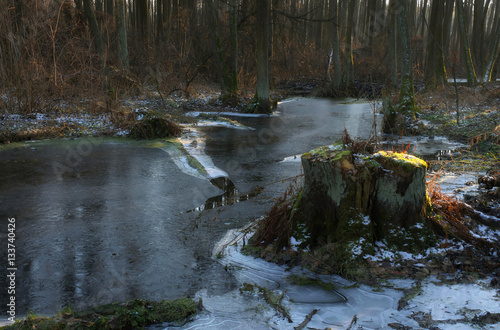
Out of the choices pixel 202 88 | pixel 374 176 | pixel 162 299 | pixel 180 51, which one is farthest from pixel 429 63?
pixel 162 299

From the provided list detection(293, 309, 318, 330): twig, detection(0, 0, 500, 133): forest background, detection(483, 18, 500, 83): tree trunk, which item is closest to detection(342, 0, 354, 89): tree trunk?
detection(0, 0, 500, 133): forest background

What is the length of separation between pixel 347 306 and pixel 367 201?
1257 mm

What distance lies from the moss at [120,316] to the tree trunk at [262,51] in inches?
589

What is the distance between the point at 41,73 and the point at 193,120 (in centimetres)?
487

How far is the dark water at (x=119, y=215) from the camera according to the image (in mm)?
3949

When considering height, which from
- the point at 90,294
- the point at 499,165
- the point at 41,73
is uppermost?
the point at 41,73

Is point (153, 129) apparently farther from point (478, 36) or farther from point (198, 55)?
point (478, 36)

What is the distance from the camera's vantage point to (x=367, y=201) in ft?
14.7

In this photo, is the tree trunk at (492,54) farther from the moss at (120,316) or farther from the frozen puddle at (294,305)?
the moss at (120,316)

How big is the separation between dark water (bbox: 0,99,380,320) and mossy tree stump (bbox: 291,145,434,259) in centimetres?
96

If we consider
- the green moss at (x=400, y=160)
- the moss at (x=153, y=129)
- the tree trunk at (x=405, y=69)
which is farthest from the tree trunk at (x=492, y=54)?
the green moss at (x=400, y=160)

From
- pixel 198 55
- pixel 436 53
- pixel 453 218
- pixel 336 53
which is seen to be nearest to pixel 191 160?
pixel 453 218

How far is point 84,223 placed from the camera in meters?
5.46

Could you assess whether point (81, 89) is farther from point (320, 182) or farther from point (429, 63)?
point (429, 63)
